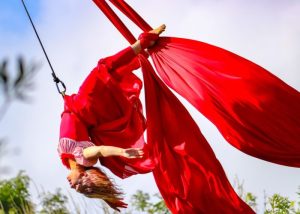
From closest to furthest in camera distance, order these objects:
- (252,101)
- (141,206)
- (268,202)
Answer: (252,101) < (268,202) < (141,206)

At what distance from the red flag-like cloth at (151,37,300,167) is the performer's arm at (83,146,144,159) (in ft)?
1.52

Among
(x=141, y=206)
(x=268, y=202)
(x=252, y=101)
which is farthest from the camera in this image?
(x=141, y=206)

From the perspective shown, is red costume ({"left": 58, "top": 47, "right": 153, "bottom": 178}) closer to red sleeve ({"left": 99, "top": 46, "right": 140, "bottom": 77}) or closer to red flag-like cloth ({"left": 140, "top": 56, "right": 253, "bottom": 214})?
red sleeve ({"left": 99, "top": 46, "right": 140, "bottom": 77})

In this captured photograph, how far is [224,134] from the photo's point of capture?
22.0 ft

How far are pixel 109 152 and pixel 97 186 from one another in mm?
218

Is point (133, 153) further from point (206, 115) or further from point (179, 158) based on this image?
point (206, 115)

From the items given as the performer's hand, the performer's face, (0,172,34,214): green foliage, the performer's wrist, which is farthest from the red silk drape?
(0,172,34,214): green foliage

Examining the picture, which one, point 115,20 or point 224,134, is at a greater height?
point 115,20

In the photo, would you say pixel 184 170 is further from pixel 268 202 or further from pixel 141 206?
pixel 141 206

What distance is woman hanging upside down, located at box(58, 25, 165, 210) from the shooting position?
6633 mm

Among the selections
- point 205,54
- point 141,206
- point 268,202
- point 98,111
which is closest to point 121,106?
point 98,111

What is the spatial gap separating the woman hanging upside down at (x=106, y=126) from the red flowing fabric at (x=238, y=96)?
0.22 metres

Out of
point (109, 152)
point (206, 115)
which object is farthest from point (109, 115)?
point (206, 115)

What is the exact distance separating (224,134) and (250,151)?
0.57 feet
